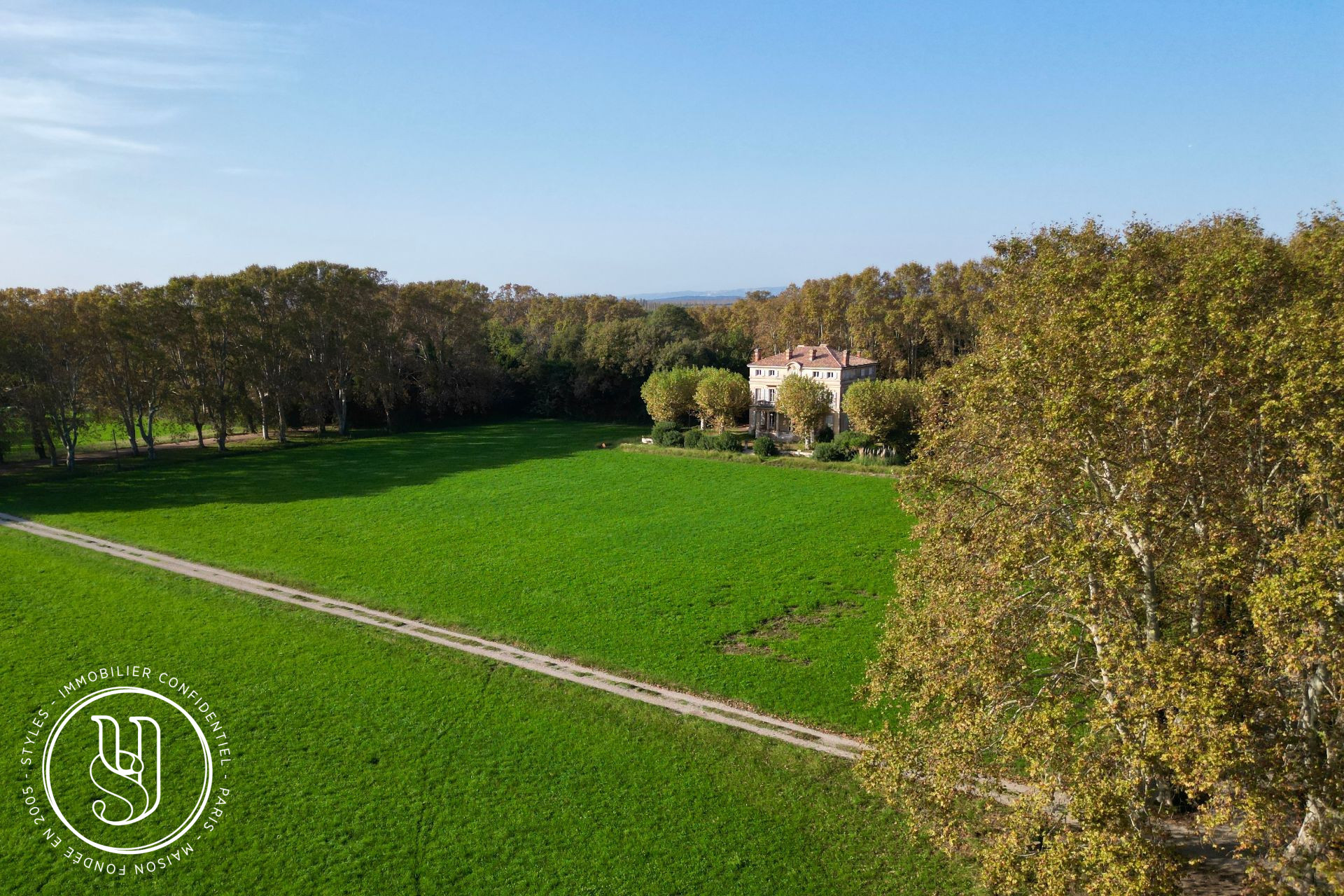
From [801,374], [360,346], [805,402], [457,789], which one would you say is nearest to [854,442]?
[805,402]

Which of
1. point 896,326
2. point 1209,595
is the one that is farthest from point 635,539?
point 896,326

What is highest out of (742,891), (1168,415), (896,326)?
(896,326)

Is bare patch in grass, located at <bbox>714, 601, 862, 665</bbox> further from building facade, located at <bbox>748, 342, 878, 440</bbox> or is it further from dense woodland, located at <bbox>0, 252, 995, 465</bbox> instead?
building facade, located at <bbox>748, 342, 878, 440</bbox>

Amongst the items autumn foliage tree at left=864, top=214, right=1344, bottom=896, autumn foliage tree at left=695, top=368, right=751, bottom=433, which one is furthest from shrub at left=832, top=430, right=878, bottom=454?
autumn foliage tree at left=864, top=214, right=1344, bottom=896

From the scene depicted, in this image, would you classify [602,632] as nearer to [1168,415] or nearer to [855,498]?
[1168,415]

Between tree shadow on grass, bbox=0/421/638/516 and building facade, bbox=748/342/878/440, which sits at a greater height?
building facade, bbox=748/342/878/440

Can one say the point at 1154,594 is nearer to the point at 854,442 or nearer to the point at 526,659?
the point at 526,659
